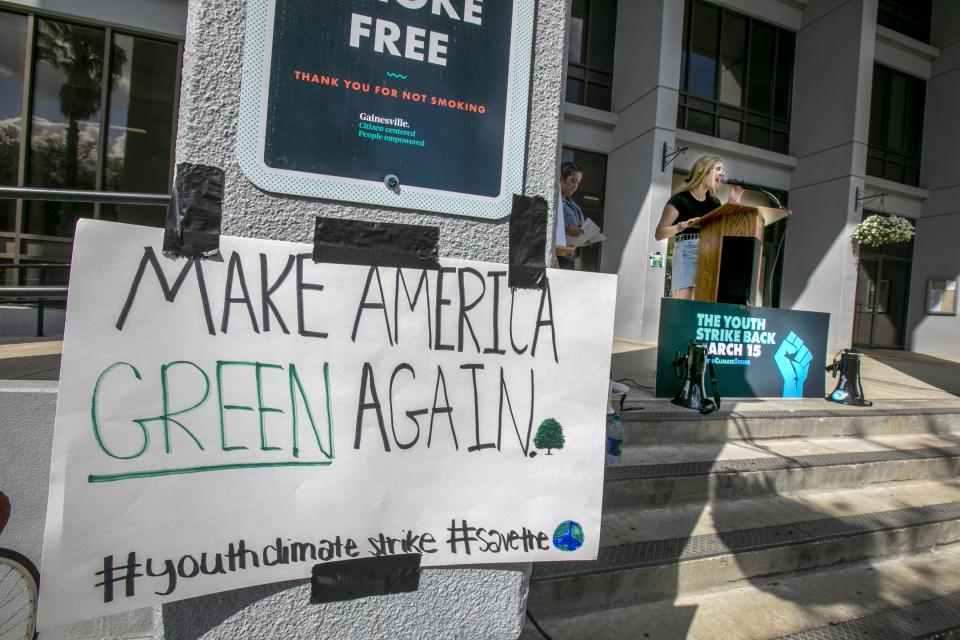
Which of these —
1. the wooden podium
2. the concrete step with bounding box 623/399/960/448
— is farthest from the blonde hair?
the concrete step with bounding box 623/399/960/448

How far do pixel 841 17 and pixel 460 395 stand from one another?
14.8m

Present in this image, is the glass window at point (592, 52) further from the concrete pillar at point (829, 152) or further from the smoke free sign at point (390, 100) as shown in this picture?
the smoke free sign at point (390, 100)

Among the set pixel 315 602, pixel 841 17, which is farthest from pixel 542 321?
pixel 841 17

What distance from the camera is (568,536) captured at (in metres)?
1.29

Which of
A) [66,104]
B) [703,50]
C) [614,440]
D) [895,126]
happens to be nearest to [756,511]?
[614,440]

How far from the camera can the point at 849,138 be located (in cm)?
1103

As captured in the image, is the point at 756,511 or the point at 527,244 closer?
the point at 527,244

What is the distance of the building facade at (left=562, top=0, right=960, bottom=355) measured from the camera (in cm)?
1025

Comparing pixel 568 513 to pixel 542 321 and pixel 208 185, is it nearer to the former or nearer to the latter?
pixel 542 321

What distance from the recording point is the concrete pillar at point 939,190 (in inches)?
495

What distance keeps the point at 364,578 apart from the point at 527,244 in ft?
2.88

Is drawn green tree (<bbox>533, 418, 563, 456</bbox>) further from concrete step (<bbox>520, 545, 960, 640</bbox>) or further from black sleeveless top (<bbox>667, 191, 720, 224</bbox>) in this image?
black sleeveless top (<bbox>667, 191, 720, 224</bbox>)

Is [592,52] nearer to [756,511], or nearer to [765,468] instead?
[765,468]

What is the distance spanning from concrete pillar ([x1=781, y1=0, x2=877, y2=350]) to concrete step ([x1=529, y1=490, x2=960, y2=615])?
30.1 ft
